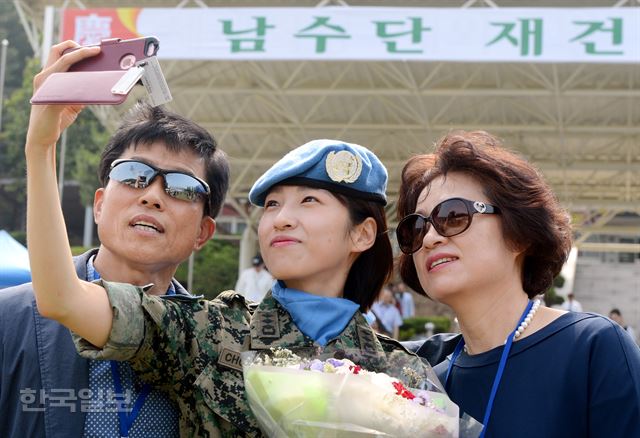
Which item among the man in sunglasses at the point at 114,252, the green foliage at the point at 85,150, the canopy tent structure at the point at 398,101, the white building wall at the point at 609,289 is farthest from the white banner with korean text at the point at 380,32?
the white building wall at the point at 609,289

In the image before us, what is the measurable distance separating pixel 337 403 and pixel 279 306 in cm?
70

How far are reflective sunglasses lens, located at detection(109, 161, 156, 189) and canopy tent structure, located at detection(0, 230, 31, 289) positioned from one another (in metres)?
3.40

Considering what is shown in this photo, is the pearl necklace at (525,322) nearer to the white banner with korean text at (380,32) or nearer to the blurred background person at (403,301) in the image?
the white banner with korean text at (380,32)

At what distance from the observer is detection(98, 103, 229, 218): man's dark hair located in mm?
2730

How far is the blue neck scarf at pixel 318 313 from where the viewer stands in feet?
8.07

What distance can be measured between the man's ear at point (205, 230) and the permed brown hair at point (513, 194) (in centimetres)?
66

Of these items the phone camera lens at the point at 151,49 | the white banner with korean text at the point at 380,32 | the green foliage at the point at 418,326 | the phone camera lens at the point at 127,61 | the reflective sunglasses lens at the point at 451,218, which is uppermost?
the white banner with korean text at the point at 380,32

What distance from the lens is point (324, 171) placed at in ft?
8.39

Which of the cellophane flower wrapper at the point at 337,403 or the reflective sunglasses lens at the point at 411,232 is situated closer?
the cellophane flower wrapper at the point at 337,403

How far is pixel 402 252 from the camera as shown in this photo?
2.79 metres

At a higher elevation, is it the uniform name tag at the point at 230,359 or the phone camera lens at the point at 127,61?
the phone camera lens at the point at 127,61

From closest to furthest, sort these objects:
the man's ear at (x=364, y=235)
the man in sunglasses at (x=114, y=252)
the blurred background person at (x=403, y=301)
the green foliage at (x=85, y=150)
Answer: the man in sunglasses at (x=114, y=252), the man's ear at (x=364, y=235), the blurred background person at (x=403, y=301), the green foliage at (x=85, y=150)

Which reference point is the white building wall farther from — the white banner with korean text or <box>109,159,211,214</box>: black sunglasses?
<box>109,159,211,214</box>: black sunglasses

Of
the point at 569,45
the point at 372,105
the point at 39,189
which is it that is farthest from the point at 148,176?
the point at 372,105
